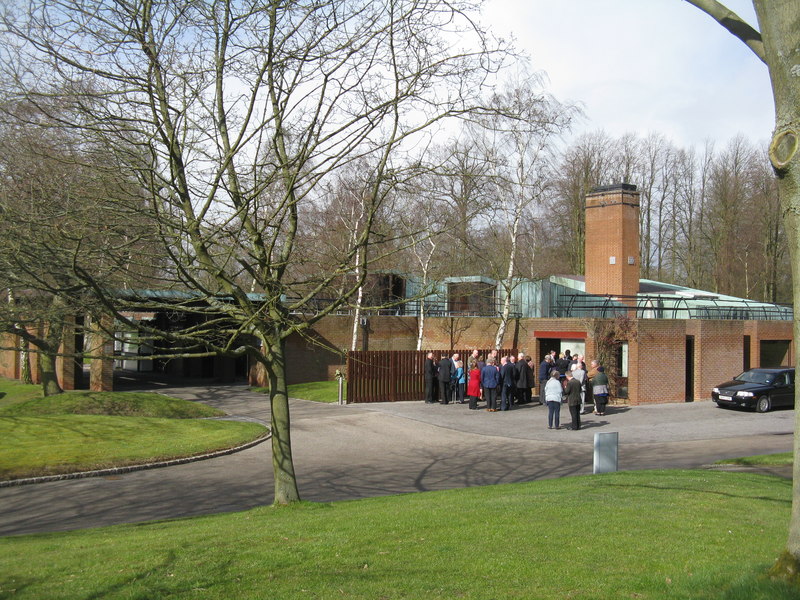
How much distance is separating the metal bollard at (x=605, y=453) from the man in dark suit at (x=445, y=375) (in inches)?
451

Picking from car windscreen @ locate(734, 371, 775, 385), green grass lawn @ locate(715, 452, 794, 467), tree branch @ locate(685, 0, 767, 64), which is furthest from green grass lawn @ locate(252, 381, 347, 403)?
tree branch @ locate(685, 0, 767, 64)

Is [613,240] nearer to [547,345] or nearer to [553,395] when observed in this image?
[547,345]

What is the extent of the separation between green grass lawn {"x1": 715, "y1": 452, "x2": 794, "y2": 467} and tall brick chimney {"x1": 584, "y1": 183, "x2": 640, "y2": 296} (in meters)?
20.0

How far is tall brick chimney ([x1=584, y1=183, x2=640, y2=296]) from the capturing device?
34.4 m

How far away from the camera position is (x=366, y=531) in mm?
7461

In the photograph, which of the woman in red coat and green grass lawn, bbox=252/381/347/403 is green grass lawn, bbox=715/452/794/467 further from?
green grass lawn, bbox=252/381/347/403

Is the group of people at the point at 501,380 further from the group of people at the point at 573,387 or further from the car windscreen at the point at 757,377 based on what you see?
the car windscreen at the point at 757,377

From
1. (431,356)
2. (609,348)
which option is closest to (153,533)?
(431,356)

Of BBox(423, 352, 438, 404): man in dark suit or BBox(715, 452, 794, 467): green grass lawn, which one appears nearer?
BBox(715, 452, 794, 467): green grass lawn

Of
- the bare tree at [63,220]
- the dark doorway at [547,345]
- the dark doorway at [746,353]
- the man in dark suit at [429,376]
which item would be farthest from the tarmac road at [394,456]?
the dark doorway at [746,353]

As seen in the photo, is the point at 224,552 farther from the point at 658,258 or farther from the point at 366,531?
the point at 658,258

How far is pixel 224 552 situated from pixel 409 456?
971 cm

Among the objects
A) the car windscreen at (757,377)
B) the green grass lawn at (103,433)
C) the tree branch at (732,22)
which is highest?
the tree branch at (732,22)

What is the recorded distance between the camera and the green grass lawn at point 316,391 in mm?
26453
